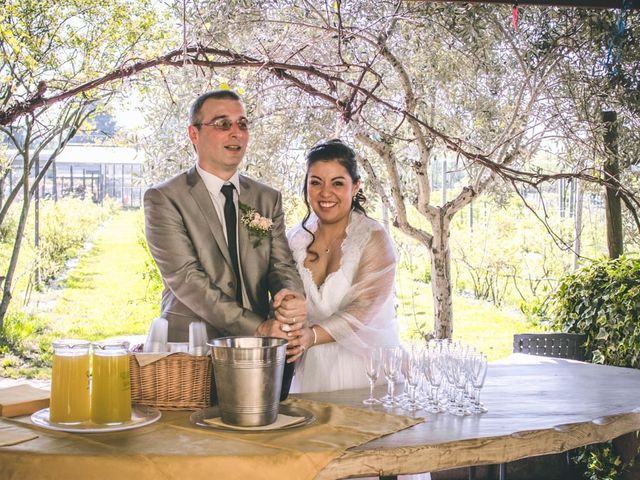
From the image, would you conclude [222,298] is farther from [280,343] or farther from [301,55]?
[301,55]

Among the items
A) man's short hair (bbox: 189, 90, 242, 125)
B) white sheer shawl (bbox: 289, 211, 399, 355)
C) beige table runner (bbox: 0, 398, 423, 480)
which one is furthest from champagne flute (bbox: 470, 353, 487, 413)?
man's short hair (bbox: 189, 90, 242, 125)

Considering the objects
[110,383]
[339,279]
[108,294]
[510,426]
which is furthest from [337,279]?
[108,294]

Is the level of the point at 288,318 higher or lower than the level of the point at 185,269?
lower

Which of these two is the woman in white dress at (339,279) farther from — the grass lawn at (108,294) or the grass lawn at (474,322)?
the grass lawn at (108,294)

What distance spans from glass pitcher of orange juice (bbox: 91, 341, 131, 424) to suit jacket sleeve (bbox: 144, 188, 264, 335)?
72 cm

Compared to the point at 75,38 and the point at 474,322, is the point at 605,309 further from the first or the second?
the point at 75,38

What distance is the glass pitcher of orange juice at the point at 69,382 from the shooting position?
2209mm

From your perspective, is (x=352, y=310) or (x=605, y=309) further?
(x=605, y=309)

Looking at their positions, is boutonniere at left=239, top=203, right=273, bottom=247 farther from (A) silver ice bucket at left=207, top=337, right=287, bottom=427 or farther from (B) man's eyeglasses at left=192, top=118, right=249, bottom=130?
(A) silver ice bucket at left=207, top=337, right=287, bottom=427

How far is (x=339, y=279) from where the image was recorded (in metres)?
3.39

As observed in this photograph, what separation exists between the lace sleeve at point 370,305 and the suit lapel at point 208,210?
1.74ft

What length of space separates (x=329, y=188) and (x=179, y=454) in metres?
1.73

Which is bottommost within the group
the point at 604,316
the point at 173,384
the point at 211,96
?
the point at 173,384

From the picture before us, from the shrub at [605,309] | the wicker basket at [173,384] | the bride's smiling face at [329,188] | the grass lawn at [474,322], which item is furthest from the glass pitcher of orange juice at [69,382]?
the grass lawn at [474,322]
